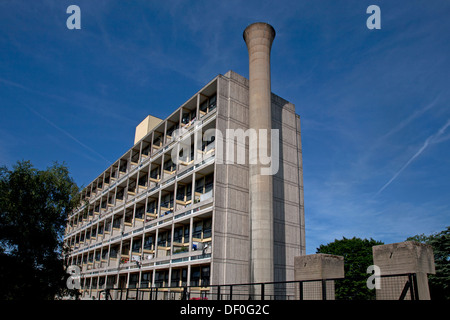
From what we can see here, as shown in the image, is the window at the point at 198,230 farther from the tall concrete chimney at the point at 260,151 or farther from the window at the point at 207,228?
the tall concrete chimney at the point at 260,151

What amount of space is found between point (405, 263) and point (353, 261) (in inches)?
1762

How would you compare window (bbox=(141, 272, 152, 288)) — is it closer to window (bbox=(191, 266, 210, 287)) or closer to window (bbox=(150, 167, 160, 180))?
window (bbox=(191, 266, 210, 287))

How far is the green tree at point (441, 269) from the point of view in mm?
40062

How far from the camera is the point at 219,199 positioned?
3167 centimetres

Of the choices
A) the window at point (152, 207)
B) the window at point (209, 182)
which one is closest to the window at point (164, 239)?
the window at point (152, 207)

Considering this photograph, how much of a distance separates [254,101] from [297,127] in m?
9.07

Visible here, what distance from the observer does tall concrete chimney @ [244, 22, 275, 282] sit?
30.0m

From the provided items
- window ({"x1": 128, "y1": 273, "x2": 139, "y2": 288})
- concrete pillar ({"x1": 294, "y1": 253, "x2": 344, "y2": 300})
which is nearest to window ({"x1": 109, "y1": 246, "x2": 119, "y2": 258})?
window ({"x1": 128, "y1": 273, "x2": 139, "y2": 288})

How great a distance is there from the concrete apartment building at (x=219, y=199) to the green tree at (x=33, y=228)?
173 inches

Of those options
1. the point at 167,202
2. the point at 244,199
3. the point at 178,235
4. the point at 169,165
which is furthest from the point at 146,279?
the point at 244,199

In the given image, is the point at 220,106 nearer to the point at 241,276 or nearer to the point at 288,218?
the point at 288,218

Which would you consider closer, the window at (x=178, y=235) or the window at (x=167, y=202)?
the window at (x=178, y=235)
